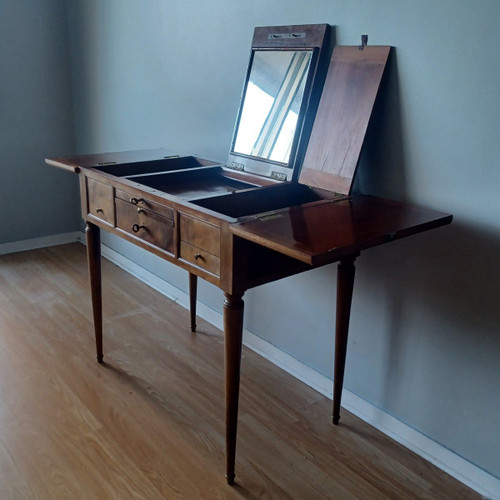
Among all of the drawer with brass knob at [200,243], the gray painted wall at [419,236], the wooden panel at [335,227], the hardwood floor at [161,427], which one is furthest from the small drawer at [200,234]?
the hardwood floor at [161,427]

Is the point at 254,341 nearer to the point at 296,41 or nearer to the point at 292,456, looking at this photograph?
the point at 292,456

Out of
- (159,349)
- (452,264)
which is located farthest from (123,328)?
(452,264)

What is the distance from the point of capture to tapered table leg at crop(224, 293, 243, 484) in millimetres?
1440

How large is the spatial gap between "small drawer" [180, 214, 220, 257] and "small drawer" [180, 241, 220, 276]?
1 centimetres

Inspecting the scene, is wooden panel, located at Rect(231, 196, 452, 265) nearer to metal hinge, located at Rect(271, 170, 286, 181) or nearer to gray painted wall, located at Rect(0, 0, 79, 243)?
metal hinge, located at Rect(271, 170, 286, 181)

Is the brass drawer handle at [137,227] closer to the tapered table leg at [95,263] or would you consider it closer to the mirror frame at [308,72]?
the tapered table leg at [95,263]

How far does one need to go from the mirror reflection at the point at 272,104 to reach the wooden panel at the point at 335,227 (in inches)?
16.2

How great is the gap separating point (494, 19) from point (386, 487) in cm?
134

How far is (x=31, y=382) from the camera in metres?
2.06

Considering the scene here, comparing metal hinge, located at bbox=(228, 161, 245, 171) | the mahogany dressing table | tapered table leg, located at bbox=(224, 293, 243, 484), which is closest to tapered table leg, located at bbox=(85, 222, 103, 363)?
the mahogany dressing table

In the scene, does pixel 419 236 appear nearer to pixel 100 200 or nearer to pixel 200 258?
pixel 200 258

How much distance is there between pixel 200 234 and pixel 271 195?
35 centimetres

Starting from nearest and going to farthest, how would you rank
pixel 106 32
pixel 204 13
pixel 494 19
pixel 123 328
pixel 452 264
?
1. pixel 494 19
2. pixel 452 264
3. pixel 204 13
4. pixel 123 328
5. pixel 106 32

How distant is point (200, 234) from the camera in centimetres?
149
